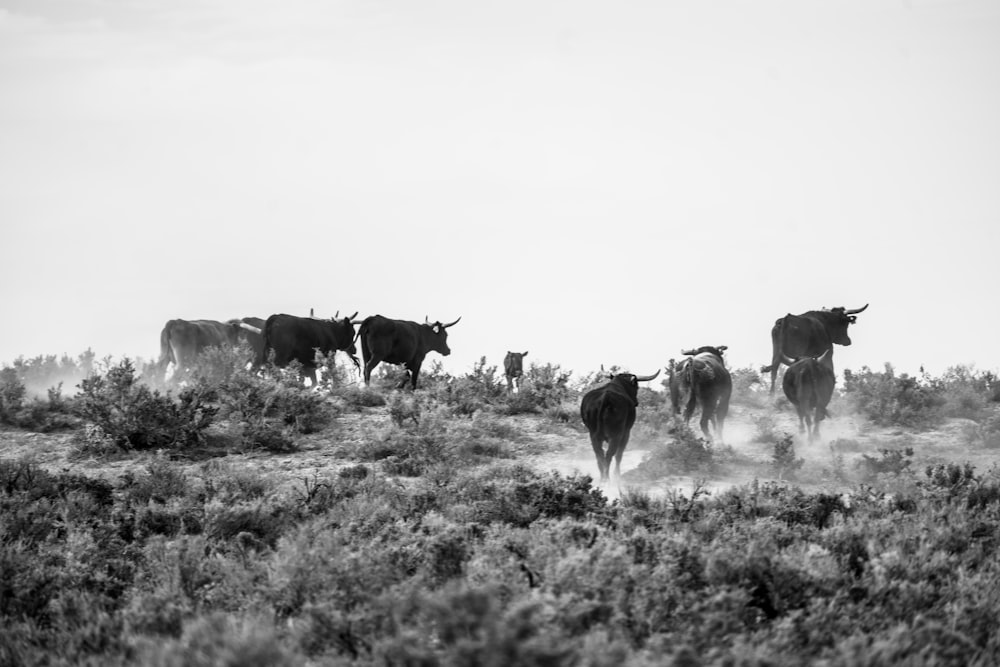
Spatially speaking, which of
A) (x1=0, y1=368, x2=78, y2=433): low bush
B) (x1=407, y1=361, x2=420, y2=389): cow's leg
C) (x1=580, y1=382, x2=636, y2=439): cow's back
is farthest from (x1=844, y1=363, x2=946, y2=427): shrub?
(x1=0, y1=368, x2=78, y2=433): low bush

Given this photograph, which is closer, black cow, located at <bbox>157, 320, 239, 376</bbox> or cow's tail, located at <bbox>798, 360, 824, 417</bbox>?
cow's tail, located at <bbox>798, 360, 824, 417</bbox>

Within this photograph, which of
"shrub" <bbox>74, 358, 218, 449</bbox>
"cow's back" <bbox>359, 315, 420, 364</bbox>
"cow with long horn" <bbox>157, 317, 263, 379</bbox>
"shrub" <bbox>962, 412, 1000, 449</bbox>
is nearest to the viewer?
"shrub" <bbox>74, 358, 218, 449</bbox>

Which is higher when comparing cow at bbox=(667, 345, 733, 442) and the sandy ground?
cow at bbox=(667, 345, 733, 442)

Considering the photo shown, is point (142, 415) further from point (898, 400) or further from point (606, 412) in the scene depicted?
point (898, 400)

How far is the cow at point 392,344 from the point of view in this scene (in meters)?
23.0

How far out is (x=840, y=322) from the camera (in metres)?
24.0

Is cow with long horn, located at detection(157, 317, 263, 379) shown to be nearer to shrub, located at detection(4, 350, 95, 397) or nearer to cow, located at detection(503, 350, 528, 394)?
shrub, located at detection(4, 350, 95, 397)

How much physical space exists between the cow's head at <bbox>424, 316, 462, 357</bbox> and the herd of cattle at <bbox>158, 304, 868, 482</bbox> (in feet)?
0.09

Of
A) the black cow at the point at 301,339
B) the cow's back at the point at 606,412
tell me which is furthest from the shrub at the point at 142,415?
the cow's back at the point at 606,412

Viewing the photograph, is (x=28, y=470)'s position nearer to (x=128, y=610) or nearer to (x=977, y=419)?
(x=128, y=610)

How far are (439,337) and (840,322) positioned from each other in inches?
411

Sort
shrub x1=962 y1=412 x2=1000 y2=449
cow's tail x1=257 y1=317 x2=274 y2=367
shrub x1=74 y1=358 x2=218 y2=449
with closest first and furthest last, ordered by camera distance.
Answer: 1. shrub x1=74 y1=358 x2=218 y2=449
2. shrub x1=962 y1=412 x2=1000 y2=449
3. cow's tail x1=257 y1=317 x2=274 y2=367

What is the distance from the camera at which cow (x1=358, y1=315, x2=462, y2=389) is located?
75.3 feet

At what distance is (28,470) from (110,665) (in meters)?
6.47
